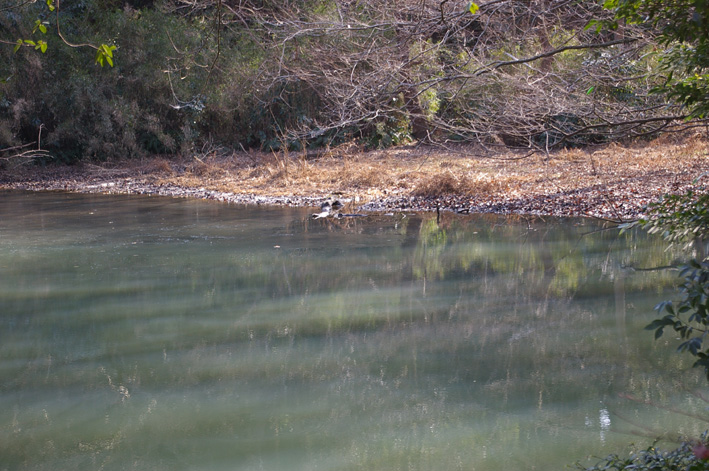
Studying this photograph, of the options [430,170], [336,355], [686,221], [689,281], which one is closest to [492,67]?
[336,355]

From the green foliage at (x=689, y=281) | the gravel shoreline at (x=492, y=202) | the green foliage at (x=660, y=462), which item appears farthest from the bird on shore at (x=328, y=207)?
the green foliage at (x=660, y=462)

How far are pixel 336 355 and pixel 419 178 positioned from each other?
32.5ft

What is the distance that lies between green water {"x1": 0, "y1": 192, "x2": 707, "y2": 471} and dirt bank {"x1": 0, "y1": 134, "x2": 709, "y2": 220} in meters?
2.94

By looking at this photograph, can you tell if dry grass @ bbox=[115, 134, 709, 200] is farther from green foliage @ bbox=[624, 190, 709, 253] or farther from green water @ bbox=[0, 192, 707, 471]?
green foliage @ bbox=[624, 190, 709, 253]

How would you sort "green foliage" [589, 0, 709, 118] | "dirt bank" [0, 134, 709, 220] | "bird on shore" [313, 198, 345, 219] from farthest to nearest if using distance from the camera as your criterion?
1. "dirt bank" [0, 134, 709, 220]
2. "bird on shore" [313, 198, 345, 219]
3. "green foliage" [589, 0, 709, 118]

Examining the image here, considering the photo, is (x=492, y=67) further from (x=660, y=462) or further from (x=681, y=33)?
(x=660, y=462)

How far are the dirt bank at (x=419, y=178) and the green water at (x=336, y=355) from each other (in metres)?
2.94

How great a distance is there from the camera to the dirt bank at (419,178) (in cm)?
1262

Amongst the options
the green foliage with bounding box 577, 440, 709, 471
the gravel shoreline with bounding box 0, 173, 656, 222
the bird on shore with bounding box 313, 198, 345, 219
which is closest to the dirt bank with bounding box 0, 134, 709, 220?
the gravel shoreline with bounding box 0, 173, 656, 222

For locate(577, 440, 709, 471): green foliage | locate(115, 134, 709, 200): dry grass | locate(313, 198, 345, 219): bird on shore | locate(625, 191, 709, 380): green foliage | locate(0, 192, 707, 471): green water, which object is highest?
locate(625, 191, 709, 380): green foliage

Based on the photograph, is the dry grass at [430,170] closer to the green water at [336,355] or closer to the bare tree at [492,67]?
the bare tree at [492,67]

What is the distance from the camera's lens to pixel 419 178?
15133 mm

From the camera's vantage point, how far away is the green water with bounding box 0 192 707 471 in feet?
13.6

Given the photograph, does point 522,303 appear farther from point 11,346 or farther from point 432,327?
point 11,346
